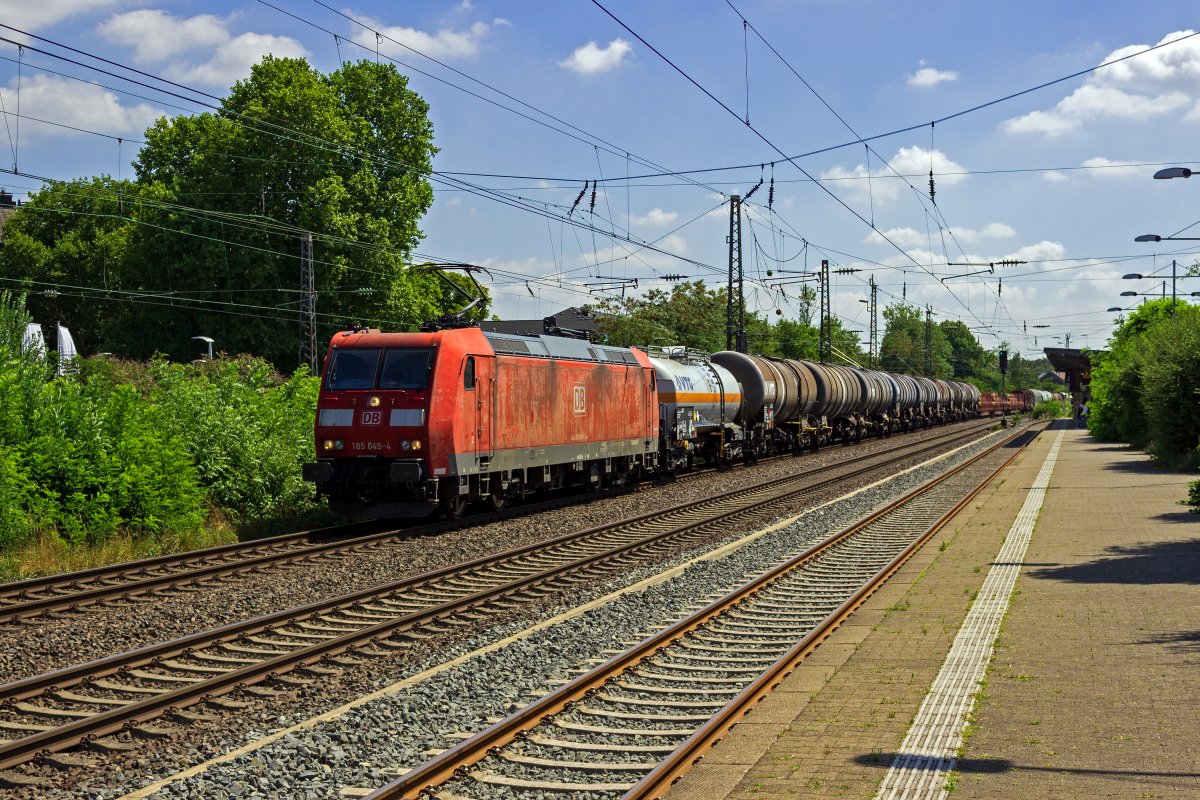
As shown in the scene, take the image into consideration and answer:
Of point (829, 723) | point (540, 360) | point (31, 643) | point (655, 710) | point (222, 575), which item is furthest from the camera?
point (540, 360)

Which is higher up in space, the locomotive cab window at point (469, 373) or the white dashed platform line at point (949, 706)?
the locomotive cab window at point (469, 373)

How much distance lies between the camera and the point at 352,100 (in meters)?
47.6

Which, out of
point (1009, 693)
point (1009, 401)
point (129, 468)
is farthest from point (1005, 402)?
point (1009, 693)

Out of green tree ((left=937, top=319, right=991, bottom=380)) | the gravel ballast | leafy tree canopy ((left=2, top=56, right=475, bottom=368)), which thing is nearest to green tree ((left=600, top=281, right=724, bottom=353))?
leafy tree canopy ((left=2, top=56, right=475, bottom=368))

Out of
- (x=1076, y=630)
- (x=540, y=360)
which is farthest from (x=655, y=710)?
(x=540, y=360)

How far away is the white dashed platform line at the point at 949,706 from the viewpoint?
20.9 ft

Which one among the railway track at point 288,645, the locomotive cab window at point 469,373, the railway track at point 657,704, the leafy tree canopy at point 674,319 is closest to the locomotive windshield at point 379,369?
the locomotive cab window at point 469,373

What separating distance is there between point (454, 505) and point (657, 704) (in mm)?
11482

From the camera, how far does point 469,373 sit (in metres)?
19.3

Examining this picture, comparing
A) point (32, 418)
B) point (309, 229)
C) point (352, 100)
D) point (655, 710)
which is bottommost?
point (655, 710)

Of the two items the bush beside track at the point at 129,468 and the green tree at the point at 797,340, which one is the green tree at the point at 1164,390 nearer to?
the bush beside track at the point at 129,468

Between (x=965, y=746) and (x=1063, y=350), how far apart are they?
92.3m

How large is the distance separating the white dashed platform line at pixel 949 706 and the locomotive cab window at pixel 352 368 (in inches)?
403

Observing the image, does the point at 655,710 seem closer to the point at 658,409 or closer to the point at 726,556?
the point at 726,556
